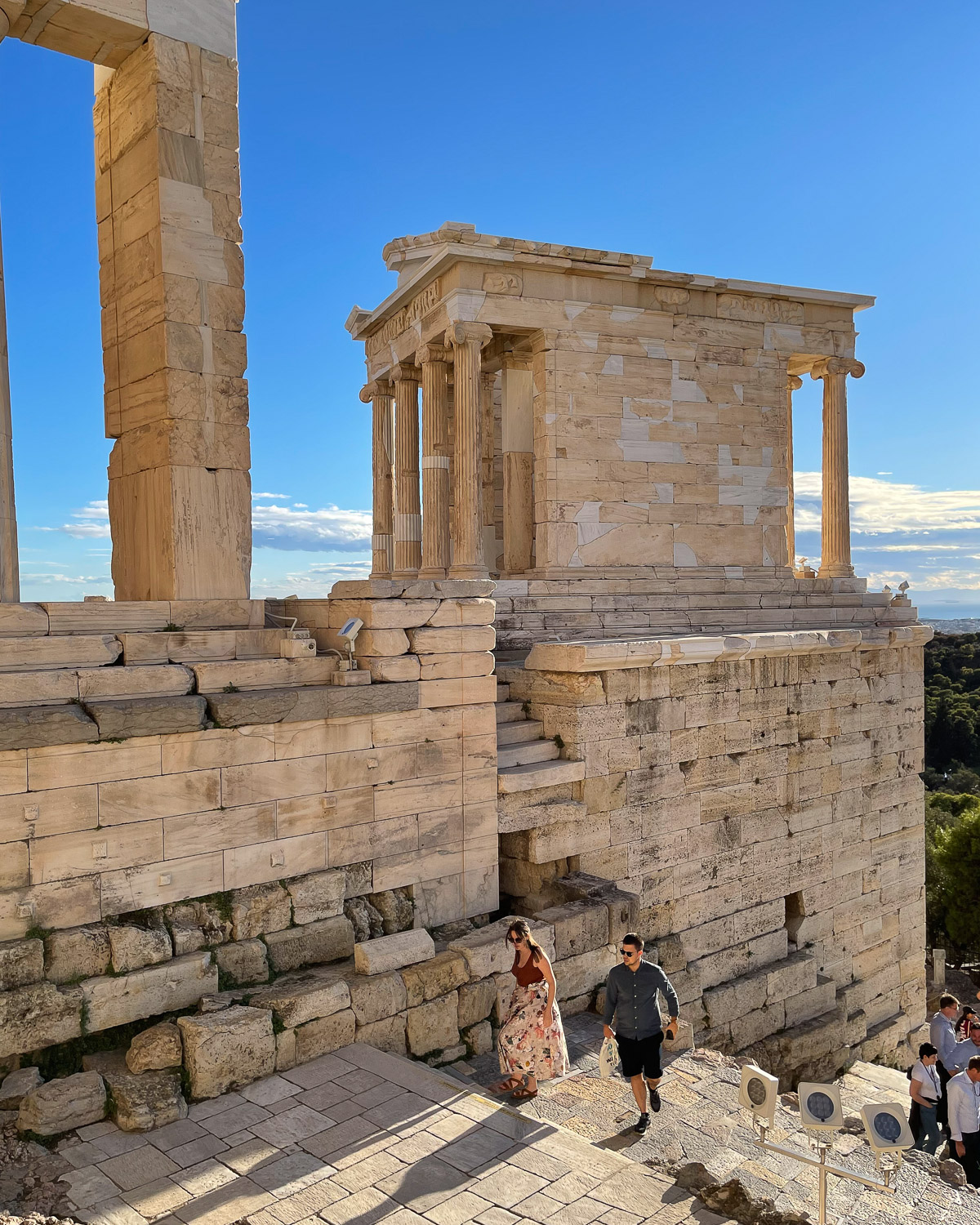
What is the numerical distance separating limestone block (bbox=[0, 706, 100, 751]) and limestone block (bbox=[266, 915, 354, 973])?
1.94 metres

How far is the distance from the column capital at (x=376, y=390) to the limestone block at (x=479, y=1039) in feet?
43.2

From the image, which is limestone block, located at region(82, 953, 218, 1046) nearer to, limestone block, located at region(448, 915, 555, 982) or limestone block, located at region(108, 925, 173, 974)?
limestone block, located at region(108, 925, 173, 974)

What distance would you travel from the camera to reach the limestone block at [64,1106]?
15.8ft

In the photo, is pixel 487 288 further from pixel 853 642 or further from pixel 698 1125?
pixel 698 1125

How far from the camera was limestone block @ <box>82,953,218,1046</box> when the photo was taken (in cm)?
534

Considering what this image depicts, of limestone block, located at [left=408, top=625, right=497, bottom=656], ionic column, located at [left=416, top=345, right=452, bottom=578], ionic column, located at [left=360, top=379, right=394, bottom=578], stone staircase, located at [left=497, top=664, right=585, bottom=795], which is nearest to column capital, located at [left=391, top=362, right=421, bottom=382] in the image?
ionic column, located at [left=416, top=345, right=452, bottom=578]

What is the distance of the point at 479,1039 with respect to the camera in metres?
6.51

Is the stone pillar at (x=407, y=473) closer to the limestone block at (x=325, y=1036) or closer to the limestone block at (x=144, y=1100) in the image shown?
the limestone block at (x=325, y=1036)

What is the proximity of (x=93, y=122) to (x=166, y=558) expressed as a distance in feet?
14.2

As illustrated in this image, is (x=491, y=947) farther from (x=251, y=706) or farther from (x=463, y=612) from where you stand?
(x=463, y=612)

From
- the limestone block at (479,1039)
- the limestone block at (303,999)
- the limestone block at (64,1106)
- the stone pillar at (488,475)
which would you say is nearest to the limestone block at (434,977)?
the limestone block at (479,1039)

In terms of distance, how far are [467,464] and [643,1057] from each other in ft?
31.4

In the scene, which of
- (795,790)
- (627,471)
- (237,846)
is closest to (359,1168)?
(237,846)

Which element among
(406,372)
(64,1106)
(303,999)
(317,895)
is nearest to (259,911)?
(317,895)
